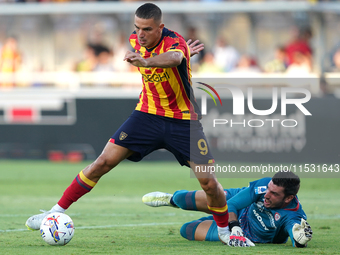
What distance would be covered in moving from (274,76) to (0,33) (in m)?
9.02

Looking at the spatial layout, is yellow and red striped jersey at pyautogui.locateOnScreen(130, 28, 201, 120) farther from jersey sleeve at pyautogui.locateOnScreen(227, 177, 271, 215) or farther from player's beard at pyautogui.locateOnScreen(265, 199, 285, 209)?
player's beard at pyautogui.locateOnScreen(265, 199, 285, 209)

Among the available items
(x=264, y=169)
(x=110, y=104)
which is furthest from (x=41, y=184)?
(x=264, y=169)

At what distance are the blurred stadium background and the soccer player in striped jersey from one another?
7.32m

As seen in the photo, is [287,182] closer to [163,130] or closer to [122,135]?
[163,130]

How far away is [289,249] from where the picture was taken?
534 centimetres

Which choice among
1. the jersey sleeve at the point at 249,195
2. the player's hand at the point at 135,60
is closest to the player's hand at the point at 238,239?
the jersey sleeve at the point at 249,195

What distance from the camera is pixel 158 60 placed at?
5031 millimetres

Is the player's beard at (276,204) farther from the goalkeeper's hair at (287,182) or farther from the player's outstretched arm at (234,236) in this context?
the player's outstretched arm at (234,236)

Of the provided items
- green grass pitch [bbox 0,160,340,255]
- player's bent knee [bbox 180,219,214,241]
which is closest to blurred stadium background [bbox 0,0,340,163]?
green grass pitch [bbox 0,160,340,255]

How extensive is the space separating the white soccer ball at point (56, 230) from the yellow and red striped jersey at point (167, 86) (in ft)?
4.42

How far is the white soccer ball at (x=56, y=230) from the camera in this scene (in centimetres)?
535

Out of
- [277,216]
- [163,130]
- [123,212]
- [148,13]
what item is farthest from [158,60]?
[123,212]

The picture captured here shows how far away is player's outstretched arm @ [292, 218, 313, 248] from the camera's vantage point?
523 centimetres

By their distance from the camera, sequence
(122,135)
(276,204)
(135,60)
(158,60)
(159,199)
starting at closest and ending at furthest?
(135,60) < (158,60) < (276,204) < (122,135) < (159,199)
